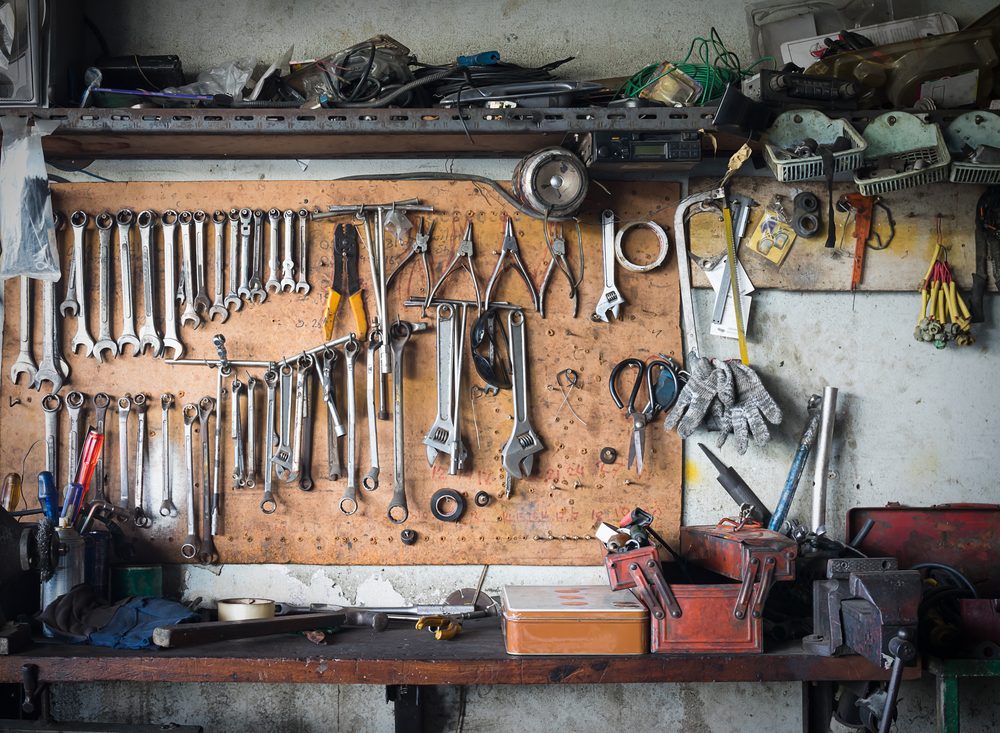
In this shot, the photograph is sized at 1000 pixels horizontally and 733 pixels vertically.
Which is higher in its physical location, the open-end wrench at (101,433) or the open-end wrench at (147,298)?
the open-end wrench at (147,298)

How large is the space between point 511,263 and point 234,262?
0.75m

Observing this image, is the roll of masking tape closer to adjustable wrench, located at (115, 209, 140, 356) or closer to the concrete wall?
the concrete wall

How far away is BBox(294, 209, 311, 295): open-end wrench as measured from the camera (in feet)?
7.73

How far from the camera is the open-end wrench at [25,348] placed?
234cm

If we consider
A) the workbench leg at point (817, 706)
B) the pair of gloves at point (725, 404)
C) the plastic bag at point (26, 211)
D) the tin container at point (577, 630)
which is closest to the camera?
the tin container at point (577, 630)

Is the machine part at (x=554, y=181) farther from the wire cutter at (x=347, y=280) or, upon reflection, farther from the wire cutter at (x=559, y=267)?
the wire cutter at (x=347, y=280)

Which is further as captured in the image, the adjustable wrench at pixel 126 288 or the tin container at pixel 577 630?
the adjustable wrench at pixel 126 288

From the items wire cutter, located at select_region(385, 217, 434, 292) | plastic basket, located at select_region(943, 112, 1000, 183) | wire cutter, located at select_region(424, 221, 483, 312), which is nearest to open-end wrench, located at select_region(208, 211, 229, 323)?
wire cutter, located at select_region(385, 217, 434, 292)

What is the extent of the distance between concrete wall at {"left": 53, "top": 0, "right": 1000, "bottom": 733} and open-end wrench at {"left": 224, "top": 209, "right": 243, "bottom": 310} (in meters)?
0.13

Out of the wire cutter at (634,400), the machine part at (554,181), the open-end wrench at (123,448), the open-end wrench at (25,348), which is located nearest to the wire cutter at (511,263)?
the machine part at (554,181)

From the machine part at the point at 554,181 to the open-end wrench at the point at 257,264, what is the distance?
723 millimetres

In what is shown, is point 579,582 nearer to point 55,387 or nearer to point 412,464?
point 412,464

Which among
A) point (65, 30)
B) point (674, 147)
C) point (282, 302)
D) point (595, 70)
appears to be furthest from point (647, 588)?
point (65, 30)

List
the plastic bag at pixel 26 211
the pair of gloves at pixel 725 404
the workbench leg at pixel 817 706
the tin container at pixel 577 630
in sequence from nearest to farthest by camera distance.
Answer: the tin container at pixel 577 630 < the workbench leg at pixel 817 706 < the plastic bag at pixel 26 211 < the pair of gloves at pixel 725 404
